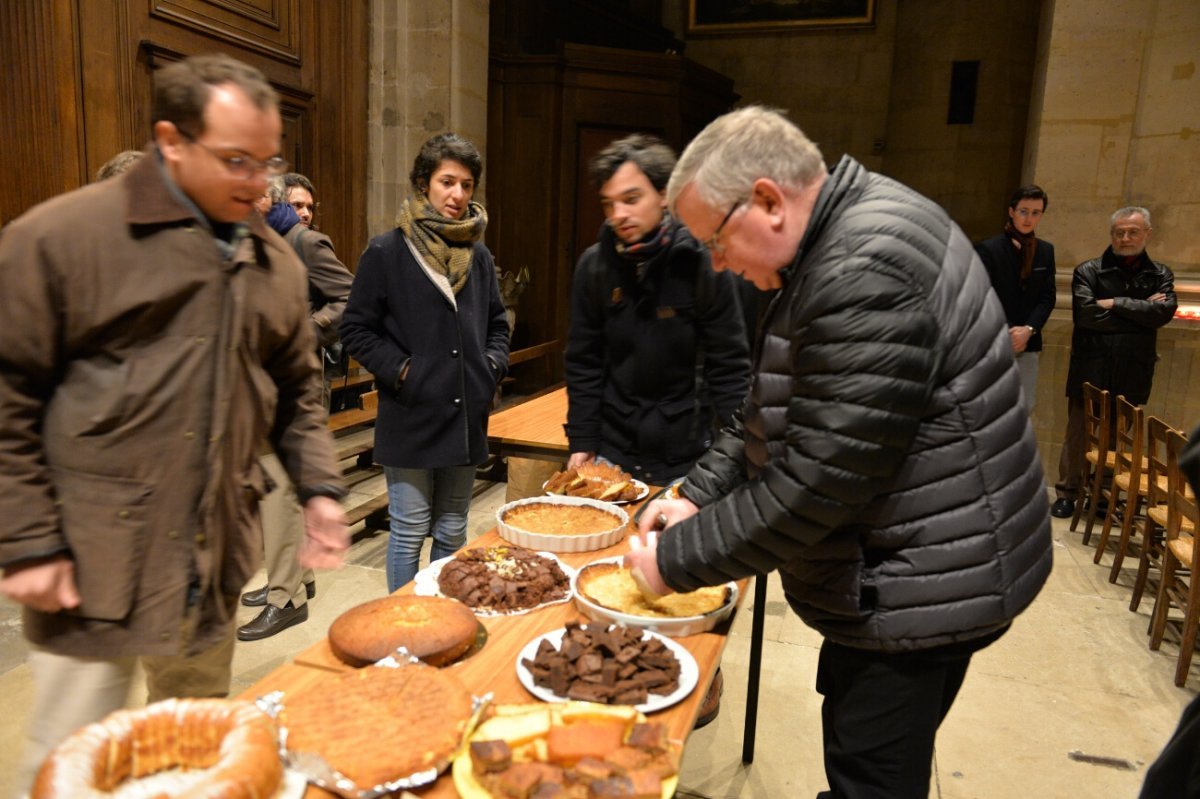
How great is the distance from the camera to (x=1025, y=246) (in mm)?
5926

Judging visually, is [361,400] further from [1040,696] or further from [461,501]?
[1040,696]

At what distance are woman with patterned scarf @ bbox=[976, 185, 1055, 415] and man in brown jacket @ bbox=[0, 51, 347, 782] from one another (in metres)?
5.52

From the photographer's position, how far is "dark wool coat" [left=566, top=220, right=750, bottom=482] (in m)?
2.83

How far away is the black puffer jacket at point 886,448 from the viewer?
138 cm

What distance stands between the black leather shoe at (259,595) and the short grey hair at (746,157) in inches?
129

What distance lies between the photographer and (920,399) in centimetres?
139

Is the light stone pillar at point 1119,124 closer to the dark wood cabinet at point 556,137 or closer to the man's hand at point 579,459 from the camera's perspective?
the dark wood cabinet at point 556,137

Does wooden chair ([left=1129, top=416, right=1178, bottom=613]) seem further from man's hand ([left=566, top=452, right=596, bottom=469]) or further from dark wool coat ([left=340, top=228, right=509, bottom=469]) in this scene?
dark wool coat ([left=340, top=228, right=509, bottom=469])

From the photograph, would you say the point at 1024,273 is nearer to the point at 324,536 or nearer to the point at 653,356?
the point at 653,356

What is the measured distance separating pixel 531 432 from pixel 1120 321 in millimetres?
4390

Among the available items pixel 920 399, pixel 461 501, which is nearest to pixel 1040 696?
pixel 461 501

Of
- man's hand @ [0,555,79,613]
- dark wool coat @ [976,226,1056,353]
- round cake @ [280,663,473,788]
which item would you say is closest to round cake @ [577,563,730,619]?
round cake @ [280,663,473,788]

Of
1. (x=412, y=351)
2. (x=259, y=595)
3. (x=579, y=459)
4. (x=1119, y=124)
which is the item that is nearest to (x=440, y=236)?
(x=412, y=351)

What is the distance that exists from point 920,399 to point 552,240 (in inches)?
304
